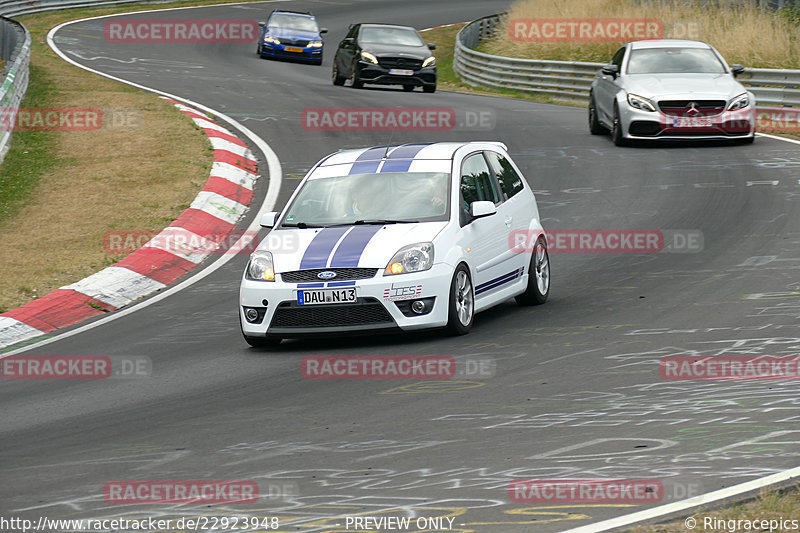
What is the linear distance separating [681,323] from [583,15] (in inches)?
1084

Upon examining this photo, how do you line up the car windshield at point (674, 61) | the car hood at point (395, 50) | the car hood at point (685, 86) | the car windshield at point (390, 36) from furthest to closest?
the car windshield at point (390, 36) → the car hood at point (395, 50) → the car windshield at point (674, 61) → the car hood at point (685, 86)

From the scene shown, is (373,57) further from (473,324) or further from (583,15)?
(473,324)

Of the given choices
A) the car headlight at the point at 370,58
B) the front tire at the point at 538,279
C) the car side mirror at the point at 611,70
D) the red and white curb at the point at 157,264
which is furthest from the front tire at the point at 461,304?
the car headlight at the point at 370,58

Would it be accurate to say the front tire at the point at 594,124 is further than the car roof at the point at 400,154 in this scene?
Yes

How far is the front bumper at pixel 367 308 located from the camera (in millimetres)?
9992

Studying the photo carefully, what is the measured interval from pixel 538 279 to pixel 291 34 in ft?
96.7

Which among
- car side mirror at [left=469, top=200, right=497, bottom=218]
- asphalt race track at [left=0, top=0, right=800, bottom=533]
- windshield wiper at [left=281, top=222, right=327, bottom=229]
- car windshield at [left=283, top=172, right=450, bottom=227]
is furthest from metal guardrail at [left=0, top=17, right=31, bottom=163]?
car side mirror at [left=469, top=200, right=497, bottom=218]

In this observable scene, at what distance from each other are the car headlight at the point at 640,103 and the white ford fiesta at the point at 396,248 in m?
8.79

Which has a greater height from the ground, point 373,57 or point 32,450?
point 32,450

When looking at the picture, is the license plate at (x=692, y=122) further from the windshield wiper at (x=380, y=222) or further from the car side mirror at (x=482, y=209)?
the windshield wiper at (x=380, y=222)

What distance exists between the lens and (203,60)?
37.5m

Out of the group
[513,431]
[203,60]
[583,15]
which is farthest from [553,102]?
[513,431]

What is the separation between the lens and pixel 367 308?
10016 mm

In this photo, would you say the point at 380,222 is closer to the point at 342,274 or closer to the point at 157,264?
the point at 342,274
